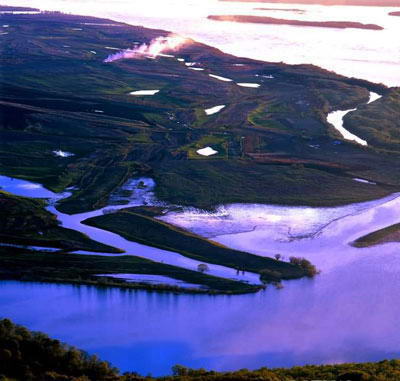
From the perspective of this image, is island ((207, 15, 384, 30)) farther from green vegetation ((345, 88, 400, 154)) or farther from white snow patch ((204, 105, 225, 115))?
white snow patch ((204, 105, 225, 115))

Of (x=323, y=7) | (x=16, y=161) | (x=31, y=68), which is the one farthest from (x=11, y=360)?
(x=323, y=7)

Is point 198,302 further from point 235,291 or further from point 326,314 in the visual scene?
point 326,314

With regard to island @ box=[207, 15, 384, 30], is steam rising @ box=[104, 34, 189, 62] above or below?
below

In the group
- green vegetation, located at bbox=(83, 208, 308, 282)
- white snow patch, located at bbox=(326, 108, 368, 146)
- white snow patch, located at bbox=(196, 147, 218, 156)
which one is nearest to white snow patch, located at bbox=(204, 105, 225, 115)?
white snow patch, located at bbox=(326, 108, 368, 146)

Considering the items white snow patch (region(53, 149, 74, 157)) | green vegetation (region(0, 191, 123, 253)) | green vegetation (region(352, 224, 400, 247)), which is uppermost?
white snow patch (region(53, 149, 74, 157))

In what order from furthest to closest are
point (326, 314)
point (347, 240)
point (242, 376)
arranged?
point (347, 240) → point (326, 314) → point (242, 376)

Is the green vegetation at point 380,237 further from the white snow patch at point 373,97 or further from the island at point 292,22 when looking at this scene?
the island at point 292,22
